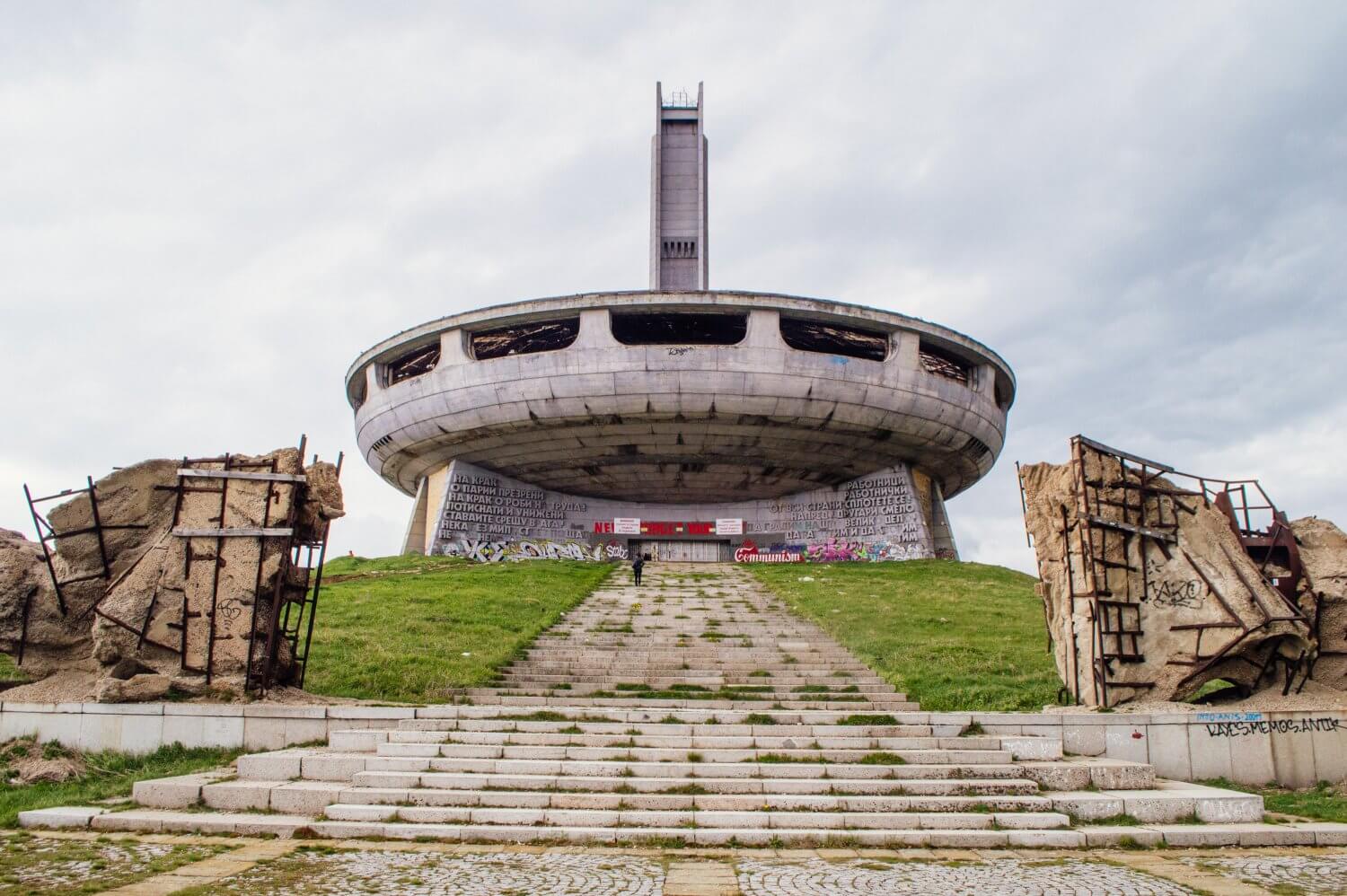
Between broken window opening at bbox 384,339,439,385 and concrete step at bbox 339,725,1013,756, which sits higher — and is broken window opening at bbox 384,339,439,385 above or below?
above

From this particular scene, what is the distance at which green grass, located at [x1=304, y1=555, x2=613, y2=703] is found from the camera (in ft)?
46.2

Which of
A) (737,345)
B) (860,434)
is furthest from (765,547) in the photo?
(737,345)

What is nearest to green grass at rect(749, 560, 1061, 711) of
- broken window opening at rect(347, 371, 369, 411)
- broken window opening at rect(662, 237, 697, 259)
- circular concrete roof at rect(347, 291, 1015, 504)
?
circular concrete roof at rect(347, 291, 1015, 504)

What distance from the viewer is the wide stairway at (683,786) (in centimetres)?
A: 777

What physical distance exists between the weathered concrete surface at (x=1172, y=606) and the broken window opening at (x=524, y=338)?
2445 centimetres

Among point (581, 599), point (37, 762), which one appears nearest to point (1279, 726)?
point (37, 762)

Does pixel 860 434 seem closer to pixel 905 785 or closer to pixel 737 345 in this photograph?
Result: pixel 737 345

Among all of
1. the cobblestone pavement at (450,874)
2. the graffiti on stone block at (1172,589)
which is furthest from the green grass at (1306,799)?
the cobblestone pavement at (450,874)

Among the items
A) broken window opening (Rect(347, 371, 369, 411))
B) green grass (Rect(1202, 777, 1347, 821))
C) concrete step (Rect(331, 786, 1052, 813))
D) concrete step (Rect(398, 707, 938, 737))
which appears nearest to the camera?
concrete step (Rect(331, 786, 1052, 813))

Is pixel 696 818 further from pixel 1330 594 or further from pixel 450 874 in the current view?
pixel 1330 594

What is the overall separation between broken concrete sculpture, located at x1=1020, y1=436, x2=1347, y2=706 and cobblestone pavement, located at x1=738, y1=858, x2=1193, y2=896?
501 cm

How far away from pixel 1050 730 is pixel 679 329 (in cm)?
2626

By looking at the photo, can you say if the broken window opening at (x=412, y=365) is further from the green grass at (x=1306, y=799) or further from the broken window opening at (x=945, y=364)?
the green grass at (x=1306, y=799)

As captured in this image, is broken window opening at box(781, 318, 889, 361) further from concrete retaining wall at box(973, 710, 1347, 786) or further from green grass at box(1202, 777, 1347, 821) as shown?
green grass at box(1202, 777, 1347, 821)
